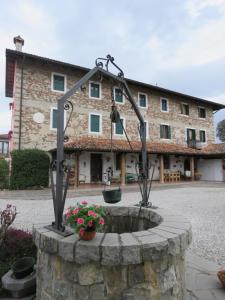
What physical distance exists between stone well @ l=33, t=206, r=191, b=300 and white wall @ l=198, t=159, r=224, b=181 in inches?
735

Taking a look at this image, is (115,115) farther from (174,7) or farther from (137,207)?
(174,7)

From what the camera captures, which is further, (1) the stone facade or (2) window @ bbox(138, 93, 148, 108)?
(2) window @ bbox(138, 93, 148, 108)

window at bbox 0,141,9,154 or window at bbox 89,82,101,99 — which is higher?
window at bbox 89,82,101,99

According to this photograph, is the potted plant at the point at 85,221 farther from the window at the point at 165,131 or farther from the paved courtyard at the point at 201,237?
the window at the point at 165,131

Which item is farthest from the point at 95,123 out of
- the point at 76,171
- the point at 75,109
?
the point at 76,171

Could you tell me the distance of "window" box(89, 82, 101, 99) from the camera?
51.0 ft

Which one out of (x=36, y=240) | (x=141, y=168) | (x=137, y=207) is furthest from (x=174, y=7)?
(x=36, y=240)

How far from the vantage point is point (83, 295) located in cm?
178

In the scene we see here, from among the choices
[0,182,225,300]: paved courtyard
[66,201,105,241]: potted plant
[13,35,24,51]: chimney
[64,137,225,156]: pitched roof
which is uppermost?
[13,35,24,51]: chimney

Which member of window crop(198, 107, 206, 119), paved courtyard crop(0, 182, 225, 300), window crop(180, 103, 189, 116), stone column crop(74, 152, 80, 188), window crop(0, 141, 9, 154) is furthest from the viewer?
window crop(0, 141, 9, 154)

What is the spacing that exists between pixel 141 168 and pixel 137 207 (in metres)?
0.63

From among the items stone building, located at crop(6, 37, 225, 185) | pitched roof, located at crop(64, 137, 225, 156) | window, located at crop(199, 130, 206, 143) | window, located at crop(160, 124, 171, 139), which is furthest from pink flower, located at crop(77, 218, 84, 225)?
window, located at crop(199, 130, 206, 143)

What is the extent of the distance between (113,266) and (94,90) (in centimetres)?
1501

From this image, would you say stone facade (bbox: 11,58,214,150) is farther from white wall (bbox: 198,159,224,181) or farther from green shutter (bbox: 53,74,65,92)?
white wall (bbox: 198,159,224,181)
